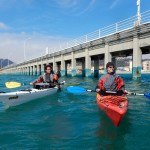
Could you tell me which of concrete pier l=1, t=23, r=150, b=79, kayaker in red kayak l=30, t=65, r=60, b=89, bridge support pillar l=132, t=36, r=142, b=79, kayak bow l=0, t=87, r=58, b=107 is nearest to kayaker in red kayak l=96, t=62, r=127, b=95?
kayak bow l=0, t=87, r=58, b=107

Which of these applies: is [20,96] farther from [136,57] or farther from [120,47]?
[120,47]

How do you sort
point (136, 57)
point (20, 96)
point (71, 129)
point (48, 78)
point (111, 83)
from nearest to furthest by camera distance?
point (71, 129) → point (111, 83) → point (20, 96) → point (48, 78) → point (136, 57)

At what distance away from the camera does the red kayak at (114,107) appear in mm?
6324

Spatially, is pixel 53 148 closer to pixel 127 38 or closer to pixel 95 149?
pixel 95 149

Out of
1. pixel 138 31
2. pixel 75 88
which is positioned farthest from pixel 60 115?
pixel 138 31

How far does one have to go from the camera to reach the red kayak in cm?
632

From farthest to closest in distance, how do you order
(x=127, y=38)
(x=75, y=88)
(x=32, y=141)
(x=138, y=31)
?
(x=127, y=38) < (x=138, y=31) < (x=75, y=88) < (x=32, y=141)

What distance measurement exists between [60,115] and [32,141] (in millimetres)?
2988

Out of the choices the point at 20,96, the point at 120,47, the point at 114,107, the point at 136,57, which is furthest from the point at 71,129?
the point at 120,47

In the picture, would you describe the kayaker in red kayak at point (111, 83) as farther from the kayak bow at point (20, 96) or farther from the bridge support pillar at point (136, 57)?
the bridge support pillar at point (136, 57)

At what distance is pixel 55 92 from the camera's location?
44.2 feet

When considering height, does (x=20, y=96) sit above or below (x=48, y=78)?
below

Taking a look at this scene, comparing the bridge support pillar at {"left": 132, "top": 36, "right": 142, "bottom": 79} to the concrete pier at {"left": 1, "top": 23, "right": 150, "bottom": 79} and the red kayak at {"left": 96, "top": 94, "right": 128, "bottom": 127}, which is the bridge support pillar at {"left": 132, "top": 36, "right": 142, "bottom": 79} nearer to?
Answer: the concrete pier at {"left": 1, "top": 23, "right": 150, "bottom": 79}

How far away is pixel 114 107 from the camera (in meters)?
6.66
